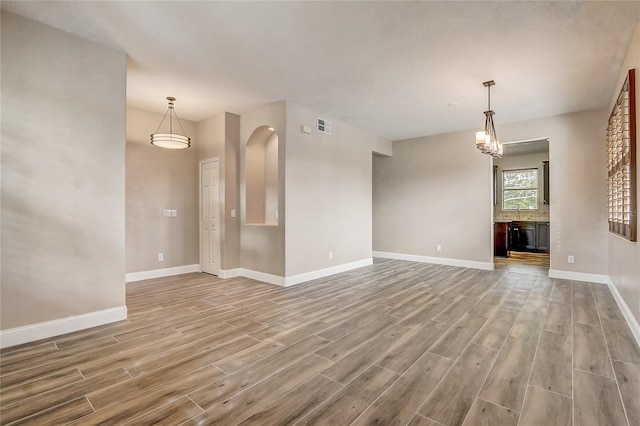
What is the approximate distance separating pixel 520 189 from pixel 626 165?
21.0ft

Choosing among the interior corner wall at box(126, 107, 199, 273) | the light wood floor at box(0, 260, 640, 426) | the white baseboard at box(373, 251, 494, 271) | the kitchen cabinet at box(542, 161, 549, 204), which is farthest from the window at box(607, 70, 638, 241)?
the interior corner wall at box(126, 107, 199, 273)

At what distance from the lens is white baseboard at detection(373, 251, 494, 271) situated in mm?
6188

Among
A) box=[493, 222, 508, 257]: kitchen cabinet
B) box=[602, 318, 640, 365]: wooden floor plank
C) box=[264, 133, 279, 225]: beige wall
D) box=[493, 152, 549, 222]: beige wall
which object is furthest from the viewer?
box=[493, 152, 549, 222]: beige wall

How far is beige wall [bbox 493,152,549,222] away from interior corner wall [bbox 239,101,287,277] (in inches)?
280

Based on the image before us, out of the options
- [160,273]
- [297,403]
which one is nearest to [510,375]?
[297,403]

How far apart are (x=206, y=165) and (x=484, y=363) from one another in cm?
537

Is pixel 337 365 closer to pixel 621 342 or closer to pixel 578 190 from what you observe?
pixel 621 342

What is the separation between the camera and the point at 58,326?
291cm

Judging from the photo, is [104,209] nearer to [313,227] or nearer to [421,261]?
[313,227]

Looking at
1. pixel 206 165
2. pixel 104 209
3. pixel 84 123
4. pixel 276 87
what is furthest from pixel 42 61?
pixel 206 165

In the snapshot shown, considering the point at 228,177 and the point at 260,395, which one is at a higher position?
the point at 228,177

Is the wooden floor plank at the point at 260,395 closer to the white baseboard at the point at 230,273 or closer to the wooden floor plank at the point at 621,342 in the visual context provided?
the wooden floor plank at the point at 621,342

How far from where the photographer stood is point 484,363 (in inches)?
93.4

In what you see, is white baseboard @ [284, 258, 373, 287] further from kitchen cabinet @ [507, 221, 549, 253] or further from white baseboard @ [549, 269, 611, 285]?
kitchen cabinet @ [507, 221, 549, 253]
